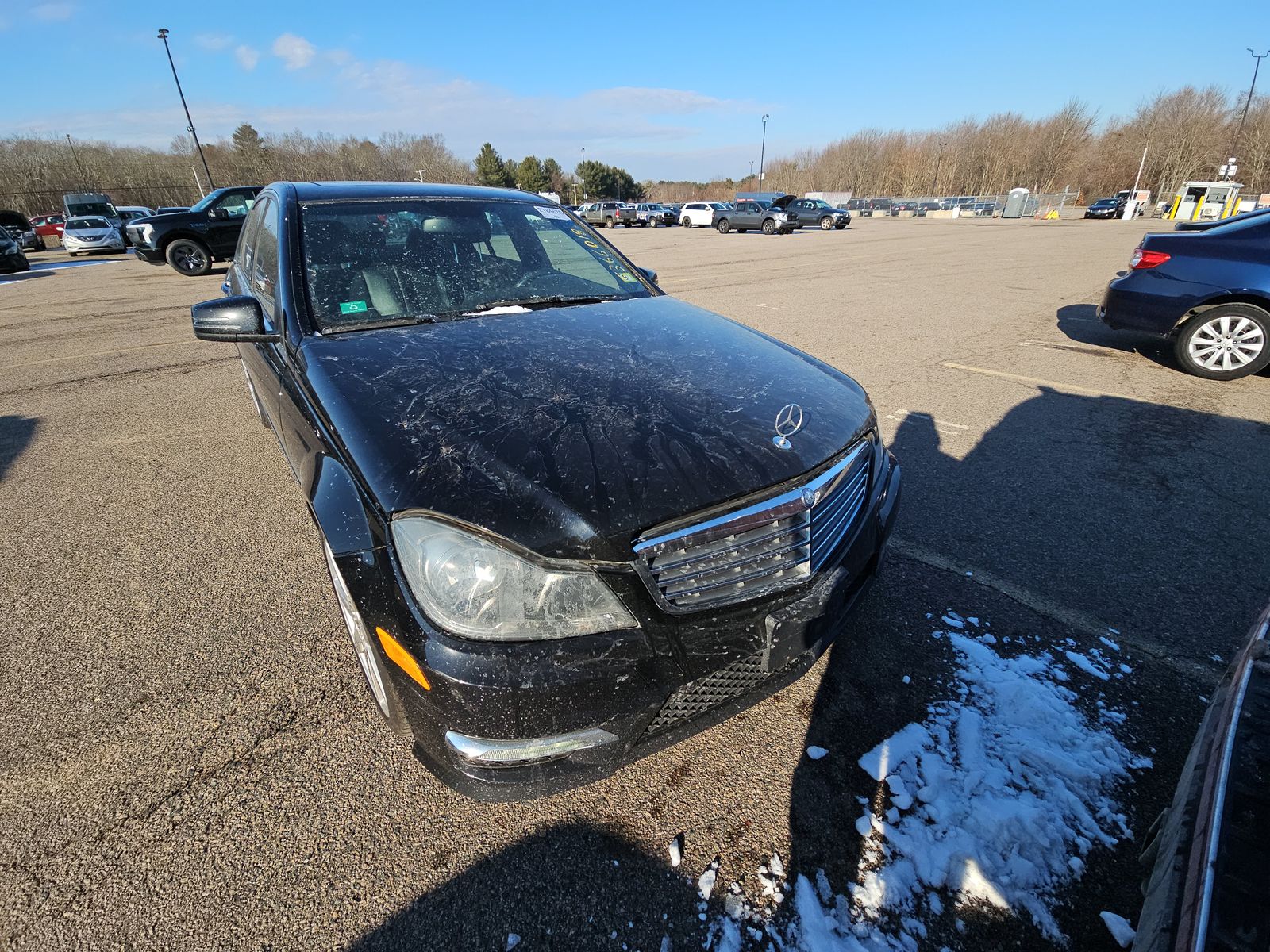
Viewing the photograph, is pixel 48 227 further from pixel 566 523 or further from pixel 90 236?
pixel 566 523

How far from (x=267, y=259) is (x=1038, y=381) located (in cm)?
613

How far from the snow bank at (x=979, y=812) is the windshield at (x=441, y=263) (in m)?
2.30

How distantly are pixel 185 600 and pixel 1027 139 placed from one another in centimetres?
8788

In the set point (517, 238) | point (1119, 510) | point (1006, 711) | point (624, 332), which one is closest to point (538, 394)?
point (624, 332)

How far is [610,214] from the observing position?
116 feet

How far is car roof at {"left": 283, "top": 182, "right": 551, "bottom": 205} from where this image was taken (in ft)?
9.21

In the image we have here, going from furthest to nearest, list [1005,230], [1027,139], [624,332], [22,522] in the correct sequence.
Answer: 1. [1027,139]
2. [1005,230]
3. [22,522]
4. [624,332]

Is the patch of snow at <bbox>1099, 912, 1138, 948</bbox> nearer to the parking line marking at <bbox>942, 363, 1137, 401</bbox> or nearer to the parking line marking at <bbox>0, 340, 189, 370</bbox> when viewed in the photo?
the parking line marking at <bbox>942, 363, 1137, 401</bbox>

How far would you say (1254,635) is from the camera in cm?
145

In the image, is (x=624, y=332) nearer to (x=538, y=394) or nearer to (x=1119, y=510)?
(x=538, y=394)

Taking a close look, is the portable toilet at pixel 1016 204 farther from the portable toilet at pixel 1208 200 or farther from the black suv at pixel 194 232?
the black suv at pixel 194 232

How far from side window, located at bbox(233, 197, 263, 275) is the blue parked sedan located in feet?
24.0

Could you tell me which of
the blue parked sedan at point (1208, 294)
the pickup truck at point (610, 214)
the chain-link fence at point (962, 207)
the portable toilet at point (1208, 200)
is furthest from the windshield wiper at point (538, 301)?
the chain-link fence at point (962, 207)

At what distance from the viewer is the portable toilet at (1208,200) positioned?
29.5 m
